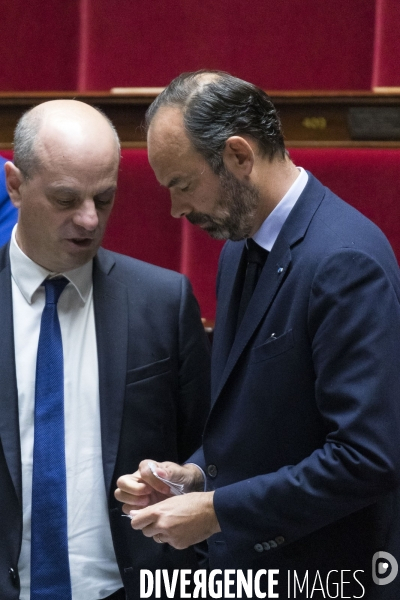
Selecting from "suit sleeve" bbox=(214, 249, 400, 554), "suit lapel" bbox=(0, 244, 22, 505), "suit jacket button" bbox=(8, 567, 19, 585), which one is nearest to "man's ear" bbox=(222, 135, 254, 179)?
"suit sleeve" bbox=(214, 249, 400, 554)

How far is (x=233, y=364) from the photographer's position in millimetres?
674

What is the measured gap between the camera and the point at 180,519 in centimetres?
65

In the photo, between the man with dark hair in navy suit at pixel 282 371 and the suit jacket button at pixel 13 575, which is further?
the suit jacket button at pixel 13 575

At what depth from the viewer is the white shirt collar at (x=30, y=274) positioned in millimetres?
759

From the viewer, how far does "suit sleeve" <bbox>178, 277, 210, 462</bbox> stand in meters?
0.80

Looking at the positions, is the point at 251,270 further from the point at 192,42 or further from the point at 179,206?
the point at 192,42

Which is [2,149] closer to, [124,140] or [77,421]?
[124,140]

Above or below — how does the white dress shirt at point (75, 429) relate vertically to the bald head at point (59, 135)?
below

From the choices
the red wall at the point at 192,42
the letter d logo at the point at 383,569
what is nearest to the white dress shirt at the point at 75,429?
the letter d logo at the point at 383,569

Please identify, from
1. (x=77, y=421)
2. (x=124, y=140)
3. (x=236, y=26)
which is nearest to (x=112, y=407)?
(x=77, y=421)

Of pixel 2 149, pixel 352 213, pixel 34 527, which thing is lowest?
pixel 34 527

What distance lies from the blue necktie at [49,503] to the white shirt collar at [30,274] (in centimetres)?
8

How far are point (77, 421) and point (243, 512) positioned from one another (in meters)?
0.18

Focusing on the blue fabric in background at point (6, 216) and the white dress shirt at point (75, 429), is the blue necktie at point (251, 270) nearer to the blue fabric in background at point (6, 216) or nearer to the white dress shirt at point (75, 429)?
the white dress shirt at point (75, 429)
